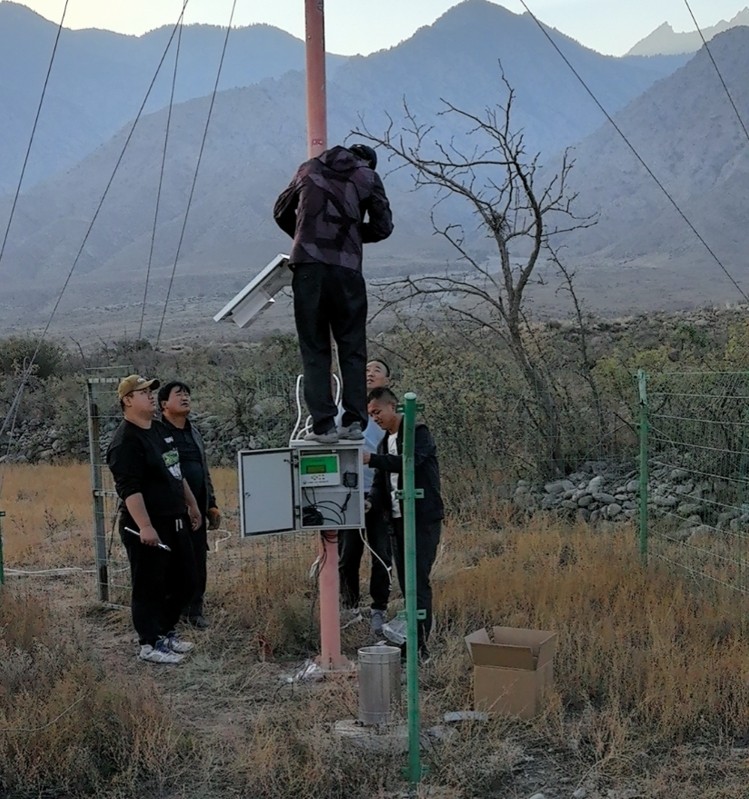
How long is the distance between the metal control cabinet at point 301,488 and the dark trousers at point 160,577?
1575mm

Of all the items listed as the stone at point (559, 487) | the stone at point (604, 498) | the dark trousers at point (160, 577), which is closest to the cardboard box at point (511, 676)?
the dark trousers at point (160, 577)

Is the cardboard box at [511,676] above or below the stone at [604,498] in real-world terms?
below

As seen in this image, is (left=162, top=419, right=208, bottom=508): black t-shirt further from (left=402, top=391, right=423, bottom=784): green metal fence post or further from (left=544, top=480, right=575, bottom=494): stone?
(left=544, top=480, right=575, bottom=494): stone

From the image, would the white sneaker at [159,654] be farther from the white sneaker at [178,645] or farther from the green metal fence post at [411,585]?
the green metal fence post at [411,585]

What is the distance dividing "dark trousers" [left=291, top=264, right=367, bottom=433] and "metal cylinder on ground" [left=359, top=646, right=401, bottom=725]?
1321 millimetres

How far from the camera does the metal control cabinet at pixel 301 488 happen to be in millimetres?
6043

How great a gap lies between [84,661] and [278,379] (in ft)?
37.8

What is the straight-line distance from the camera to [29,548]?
38.1 feet

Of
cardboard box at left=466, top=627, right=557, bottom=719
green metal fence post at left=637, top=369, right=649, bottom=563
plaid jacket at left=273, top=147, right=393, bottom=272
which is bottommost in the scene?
cardboard box at left=466, top=627, right=557, bottom=719

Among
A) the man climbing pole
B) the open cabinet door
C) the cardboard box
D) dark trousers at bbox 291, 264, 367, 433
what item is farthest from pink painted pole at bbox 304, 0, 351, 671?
the cardboard box

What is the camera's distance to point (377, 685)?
5.41 metres

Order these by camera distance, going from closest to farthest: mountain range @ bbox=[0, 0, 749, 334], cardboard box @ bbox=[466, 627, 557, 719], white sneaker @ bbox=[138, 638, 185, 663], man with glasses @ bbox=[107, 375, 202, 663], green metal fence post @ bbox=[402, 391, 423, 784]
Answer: green metal fence post @ bbox=[402, 391, 423, 784], cardboard box @ bbox=[466, 627, 557, 719], white sneaker @ bbox=[138, 638, 185, 663], man with glasses @ bbox=[107, 375, 202, 663], mountain range @ bbox=[0, 0, 749, 334]

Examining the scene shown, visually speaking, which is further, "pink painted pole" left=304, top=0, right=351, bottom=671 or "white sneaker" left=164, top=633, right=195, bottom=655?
"white sneaker" left=164, top=633, right=195, bottom=655

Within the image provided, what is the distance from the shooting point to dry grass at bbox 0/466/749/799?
504 cm
